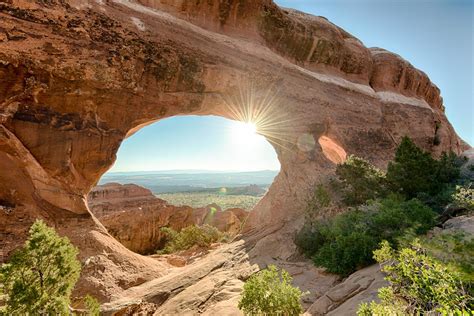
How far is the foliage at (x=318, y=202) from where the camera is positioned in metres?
12.6

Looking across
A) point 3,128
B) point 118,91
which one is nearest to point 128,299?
point 3,128

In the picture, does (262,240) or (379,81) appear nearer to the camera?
(262,240)

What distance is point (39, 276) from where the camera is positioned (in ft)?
20.2

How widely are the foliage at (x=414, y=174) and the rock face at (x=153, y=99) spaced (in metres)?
4.07

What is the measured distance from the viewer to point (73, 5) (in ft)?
38.3

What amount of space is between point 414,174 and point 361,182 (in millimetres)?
2270

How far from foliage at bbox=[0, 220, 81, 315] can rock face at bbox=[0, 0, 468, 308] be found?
3.45m

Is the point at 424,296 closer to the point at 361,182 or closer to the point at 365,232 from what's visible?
the point at 365,232

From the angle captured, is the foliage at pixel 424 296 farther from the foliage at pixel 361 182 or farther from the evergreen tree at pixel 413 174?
the foliage at pixel 361 182

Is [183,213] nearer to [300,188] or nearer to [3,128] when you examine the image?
[300,188]

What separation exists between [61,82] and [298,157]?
13565mm

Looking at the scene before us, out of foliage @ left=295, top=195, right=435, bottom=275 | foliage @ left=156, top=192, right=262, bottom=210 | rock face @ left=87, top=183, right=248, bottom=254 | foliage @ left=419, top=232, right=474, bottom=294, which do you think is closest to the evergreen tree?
foliage @ left=295, top=195, right=435, bottom=275

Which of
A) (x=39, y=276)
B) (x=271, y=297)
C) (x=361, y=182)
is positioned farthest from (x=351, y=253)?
(x=39, y=276)

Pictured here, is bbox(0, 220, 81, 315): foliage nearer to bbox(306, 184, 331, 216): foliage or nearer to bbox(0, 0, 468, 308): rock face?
bbox(0, 0, 468, 308): rock face
